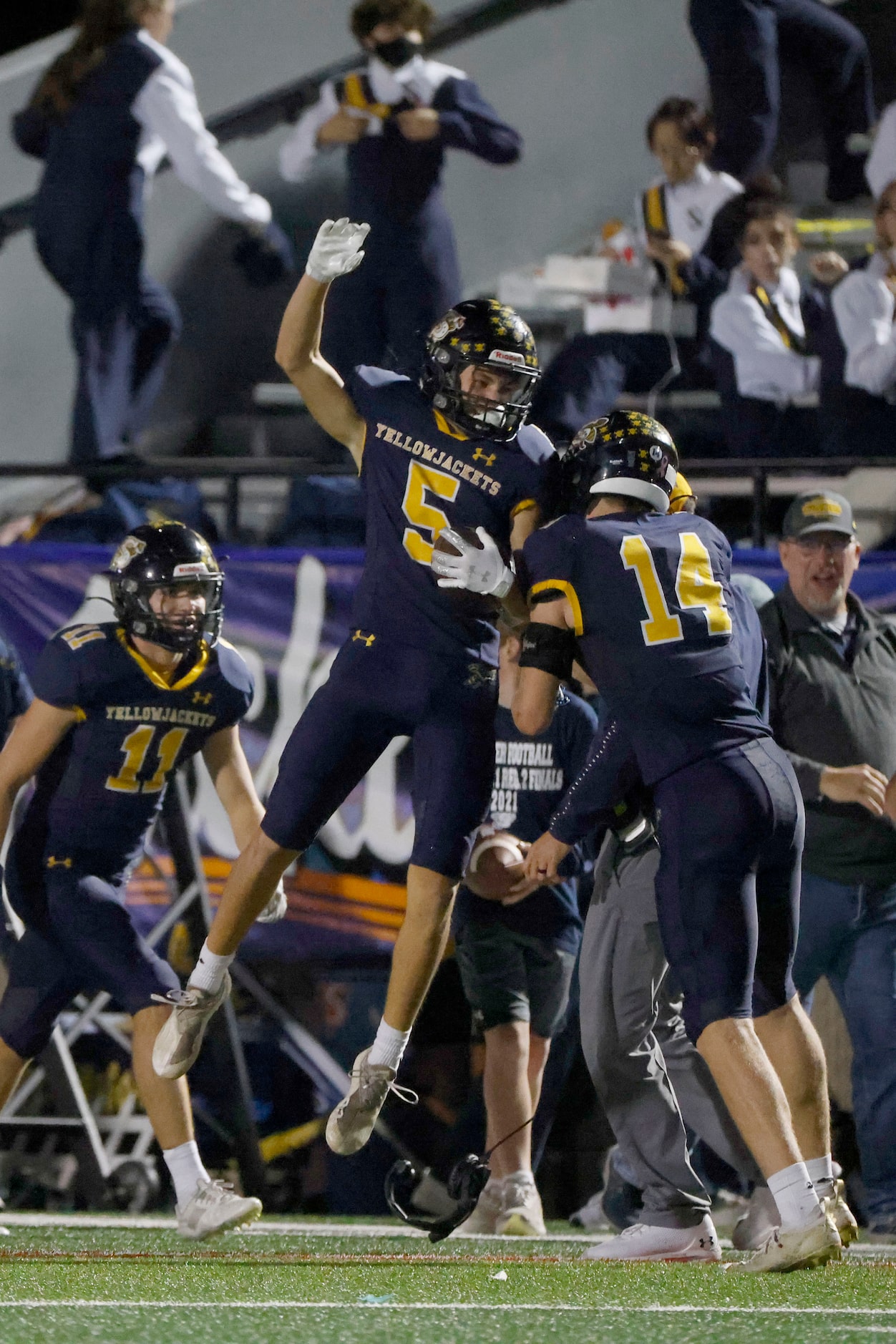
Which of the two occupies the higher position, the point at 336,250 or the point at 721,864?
the point at 336,250

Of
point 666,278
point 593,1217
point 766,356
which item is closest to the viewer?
point 593,1217

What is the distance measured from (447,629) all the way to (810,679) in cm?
150

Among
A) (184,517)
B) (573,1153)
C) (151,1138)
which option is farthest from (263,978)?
(184,517)

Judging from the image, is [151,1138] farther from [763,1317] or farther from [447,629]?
[763,1317]

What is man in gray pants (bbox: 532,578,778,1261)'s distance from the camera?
14.9 ft

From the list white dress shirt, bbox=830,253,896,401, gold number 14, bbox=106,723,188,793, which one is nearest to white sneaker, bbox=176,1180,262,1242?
gold number 14, bbox=106,723,188,793

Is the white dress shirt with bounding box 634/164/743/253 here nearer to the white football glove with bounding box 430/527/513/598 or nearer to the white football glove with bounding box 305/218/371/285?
the white football glove with bounding box 305/218/371/285

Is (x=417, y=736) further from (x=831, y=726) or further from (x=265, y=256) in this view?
(x=265, y=256)

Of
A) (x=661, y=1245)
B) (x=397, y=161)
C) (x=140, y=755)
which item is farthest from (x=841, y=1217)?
(x=397, y=161)

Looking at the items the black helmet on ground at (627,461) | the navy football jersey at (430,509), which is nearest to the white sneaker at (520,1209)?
the navy football jersey at (430,509)

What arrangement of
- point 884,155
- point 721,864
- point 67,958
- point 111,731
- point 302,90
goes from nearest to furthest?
point 721,864
point 67,958
point 111,731
point 884,155
point 302,90

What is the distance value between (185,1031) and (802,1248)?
1672 mm

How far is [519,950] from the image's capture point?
230 inches

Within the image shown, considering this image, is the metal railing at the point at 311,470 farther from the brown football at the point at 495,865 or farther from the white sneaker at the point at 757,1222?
the white sneaker at the point at 757,1222
